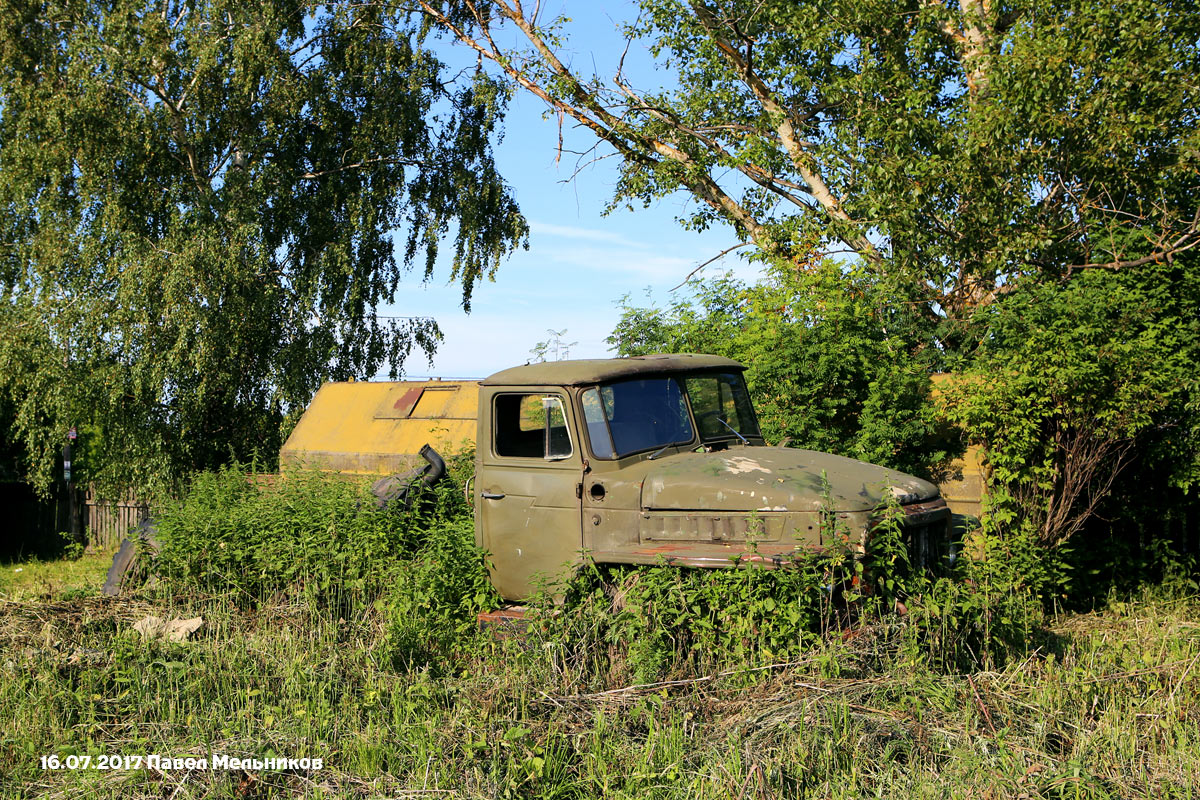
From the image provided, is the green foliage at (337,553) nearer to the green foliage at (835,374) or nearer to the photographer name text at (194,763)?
the photographer name text at (194,763)

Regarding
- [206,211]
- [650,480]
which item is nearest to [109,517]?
[206,211]

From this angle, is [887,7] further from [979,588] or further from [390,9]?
[390,9]

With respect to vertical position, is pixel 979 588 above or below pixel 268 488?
below

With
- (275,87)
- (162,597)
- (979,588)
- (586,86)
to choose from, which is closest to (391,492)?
(162,597)

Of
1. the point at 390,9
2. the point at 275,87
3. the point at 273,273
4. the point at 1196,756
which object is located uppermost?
the point at 390,9

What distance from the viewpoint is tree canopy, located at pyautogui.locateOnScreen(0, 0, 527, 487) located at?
1667 centimetres

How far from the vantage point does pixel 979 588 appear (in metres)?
6.39

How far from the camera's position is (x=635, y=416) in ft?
21.8

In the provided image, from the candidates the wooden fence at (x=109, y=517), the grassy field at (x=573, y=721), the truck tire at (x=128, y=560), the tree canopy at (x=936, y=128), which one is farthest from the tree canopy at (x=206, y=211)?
the grassy field at (x=573, y=721)

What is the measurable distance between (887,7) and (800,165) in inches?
101

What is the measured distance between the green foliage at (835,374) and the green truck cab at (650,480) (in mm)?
2158

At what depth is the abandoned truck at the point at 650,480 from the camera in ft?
18.8

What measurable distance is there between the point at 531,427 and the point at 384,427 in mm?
4355

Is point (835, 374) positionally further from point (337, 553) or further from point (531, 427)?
point (337, 553)
